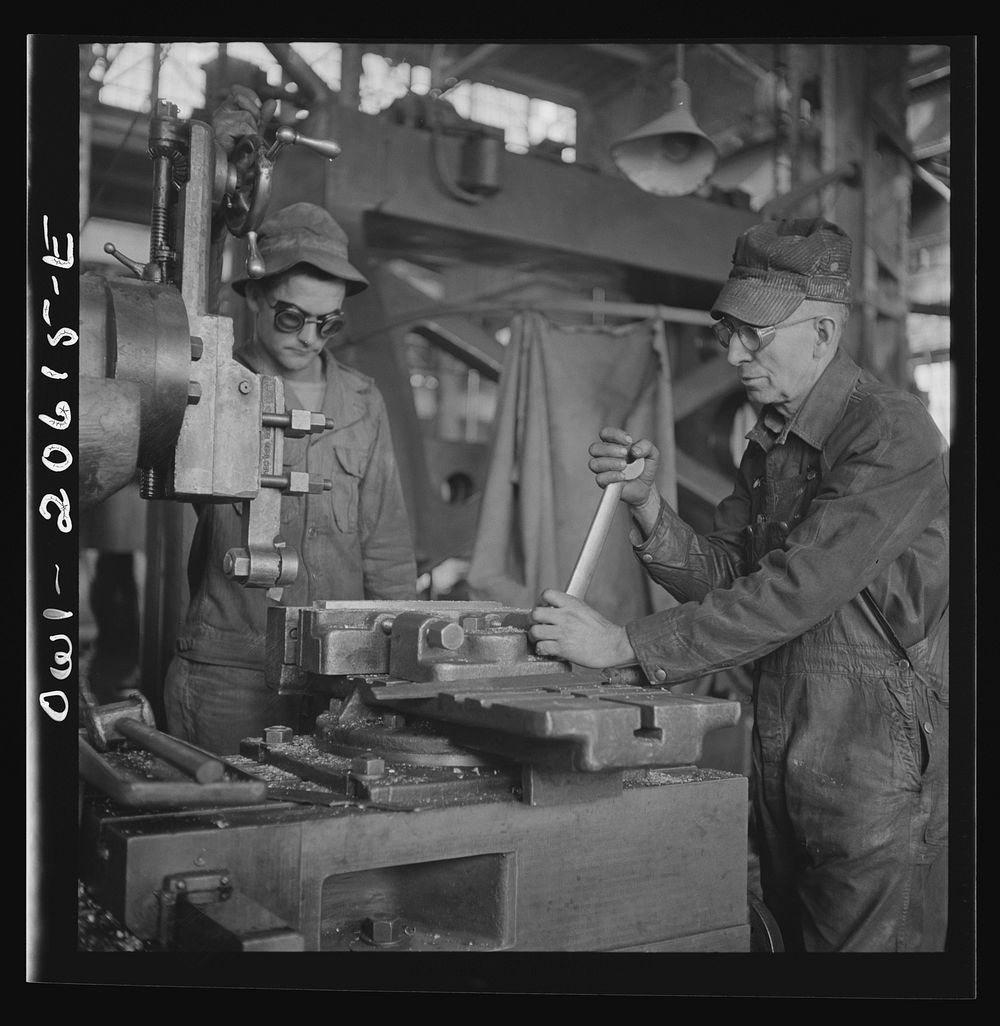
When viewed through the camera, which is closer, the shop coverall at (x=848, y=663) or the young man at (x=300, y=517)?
the shop coverall at (x=848, y=663)

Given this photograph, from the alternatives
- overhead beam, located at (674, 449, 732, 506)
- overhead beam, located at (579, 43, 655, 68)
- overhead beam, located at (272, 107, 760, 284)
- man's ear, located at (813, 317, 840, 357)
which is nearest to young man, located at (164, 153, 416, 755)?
overhead beam, located at (272, 107, 760, 284)

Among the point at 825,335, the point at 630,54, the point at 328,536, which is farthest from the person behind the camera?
the point at 630,54

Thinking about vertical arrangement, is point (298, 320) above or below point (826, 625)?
above

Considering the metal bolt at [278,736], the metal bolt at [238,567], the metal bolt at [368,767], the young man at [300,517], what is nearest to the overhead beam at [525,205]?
the young man at [300,517]

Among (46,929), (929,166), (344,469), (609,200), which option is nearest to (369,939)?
(46,929)

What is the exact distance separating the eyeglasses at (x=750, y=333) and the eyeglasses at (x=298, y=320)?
0.94 meters

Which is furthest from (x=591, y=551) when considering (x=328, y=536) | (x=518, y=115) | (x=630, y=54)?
(x=630, y=54)

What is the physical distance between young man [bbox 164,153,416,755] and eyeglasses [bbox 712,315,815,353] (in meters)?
0.95

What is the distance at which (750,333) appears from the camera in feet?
6.24

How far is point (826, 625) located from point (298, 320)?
1342 millimetres

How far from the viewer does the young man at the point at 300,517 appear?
2.43m

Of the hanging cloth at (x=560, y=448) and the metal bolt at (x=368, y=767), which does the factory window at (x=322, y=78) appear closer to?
the hanging cloth at (x=560, y=448)

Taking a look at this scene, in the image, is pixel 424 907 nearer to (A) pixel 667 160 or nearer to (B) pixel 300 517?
(B) pixel 300 517

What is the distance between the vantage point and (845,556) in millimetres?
1656
